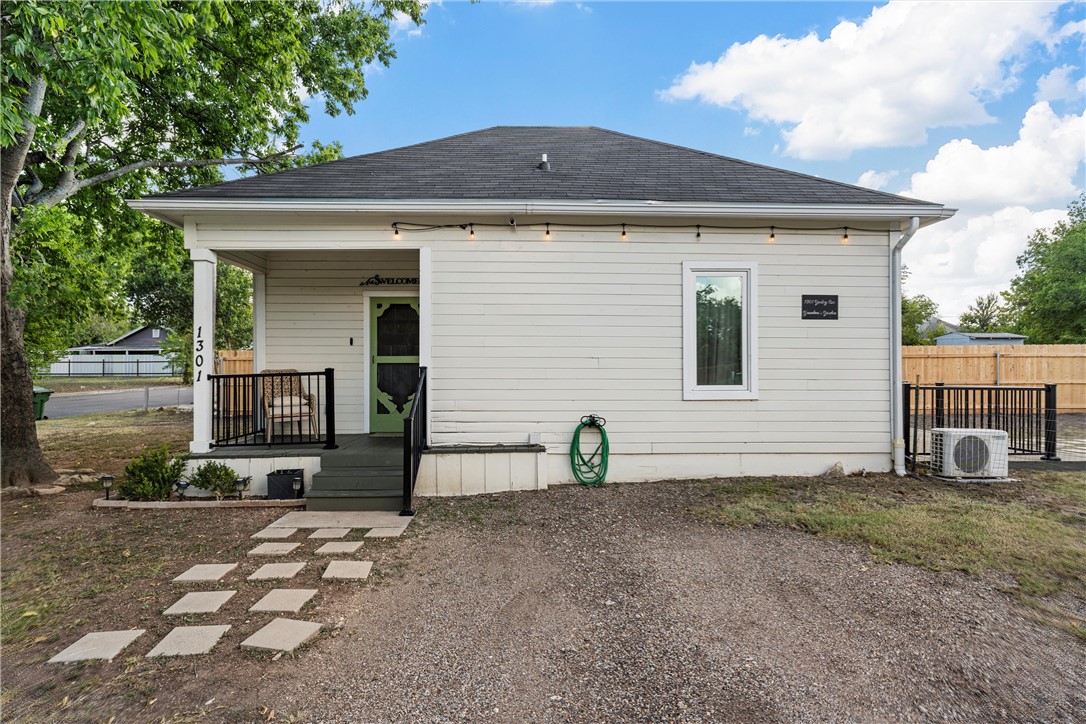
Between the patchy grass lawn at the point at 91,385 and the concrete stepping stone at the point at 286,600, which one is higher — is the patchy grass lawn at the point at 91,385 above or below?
above

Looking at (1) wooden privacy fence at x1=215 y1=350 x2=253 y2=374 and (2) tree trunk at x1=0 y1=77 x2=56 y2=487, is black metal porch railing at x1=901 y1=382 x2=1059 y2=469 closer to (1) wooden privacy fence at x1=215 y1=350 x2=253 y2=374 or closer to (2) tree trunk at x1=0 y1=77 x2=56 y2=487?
(2) tree trunk at x1=0 y1=77 x2=56 y2=487

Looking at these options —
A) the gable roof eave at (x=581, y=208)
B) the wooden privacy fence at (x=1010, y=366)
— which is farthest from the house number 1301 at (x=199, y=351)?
the wooden privacy fence at (x=1010, y=366)

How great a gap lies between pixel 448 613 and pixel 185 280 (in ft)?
67.3

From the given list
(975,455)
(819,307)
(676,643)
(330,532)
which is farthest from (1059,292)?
(330,532)

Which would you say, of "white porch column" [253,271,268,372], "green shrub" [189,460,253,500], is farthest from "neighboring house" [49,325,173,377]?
"green shrub" [189,460,253,500]

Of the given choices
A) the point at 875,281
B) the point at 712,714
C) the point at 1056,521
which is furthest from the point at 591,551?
the point at 875,281

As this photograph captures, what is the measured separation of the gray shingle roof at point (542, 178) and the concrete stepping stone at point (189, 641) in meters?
4.19

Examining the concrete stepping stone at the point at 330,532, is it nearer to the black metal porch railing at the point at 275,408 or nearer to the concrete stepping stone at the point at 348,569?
the concrete stepping stone at the point at 348,569

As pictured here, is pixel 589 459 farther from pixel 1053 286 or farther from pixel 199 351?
pixel 1053 286

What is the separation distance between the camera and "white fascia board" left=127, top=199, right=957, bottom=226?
16.9ft

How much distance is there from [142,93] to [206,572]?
8.66 metres

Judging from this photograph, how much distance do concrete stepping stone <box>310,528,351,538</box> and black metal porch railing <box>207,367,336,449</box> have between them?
1355mm

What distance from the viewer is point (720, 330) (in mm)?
5641

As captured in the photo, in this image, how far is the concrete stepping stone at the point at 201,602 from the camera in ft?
9.06
